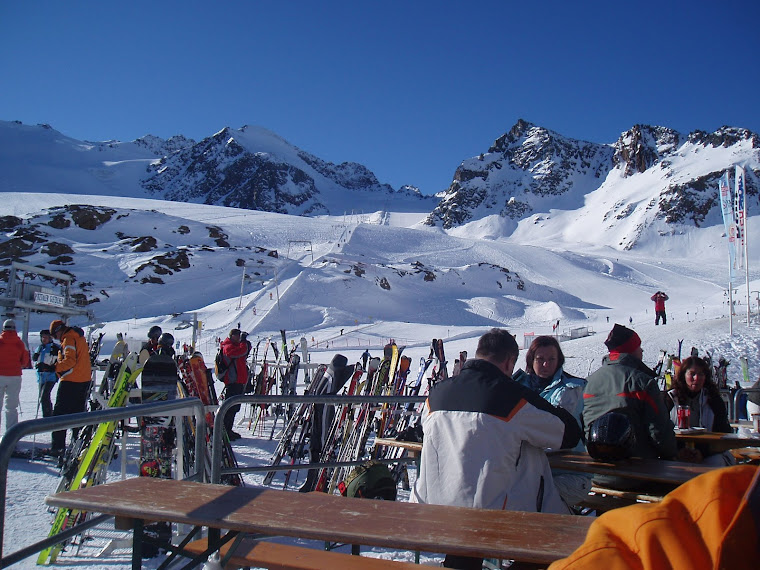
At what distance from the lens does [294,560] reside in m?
2.08

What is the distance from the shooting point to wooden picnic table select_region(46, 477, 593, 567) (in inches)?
62.9

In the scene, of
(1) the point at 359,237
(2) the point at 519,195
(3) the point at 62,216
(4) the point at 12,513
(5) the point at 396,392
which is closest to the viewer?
(4) the point at 12,513

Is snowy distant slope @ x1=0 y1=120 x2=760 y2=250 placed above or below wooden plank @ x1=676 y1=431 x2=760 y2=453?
above

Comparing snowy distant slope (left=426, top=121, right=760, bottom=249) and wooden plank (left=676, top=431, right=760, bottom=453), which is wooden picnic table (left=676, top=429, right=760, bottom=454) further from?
snowy distant slope (left=426, top=121, right=760, bottom=249)

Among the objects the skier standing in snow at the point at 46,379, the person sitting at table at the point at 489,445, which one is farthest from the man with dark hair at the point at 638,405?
the skier standing in snow at the point at 46,379

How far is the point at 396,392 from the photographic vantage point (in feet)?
21.4

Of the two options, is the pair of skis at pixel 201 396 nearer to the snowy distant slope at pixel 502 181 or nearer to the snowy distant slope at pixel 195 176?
the snowy distant slope at pixel 502 181

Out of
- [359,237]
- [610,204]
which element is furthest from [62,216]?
[610,204]

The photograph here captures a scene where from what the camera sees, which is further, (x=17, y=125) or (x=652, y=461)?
(x=17, y=125)

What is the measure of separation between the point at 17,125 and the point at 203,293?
180 metres

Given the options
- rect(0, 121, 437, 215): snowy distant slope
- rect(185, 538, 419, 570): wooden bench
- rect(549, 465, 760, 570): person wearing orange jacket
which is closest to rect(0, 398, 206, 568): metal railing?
rect(185, 538, 419, 570): wooden bench

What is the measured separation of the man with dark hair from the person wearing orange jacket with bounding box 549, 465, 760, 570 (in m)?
1.98

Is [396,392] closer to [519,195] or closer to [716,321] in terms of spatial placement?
[716,321]

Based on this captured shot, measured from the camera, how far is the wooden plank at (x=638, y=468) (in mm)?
2506
